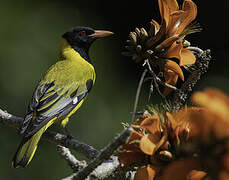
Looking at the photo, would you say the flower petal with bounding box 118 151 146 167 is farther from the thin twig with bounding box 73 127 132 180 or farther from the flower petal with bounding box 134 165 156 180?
the thin twig with bounding box 73 127 132 180

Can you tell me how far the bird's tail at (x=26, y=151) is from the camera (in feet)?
8.41

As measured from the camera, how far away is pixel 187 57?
1.47 m

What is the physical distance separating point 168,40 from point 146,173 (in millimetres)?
516

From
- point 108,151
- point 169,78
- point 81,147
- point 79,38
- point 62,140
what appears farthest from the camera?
point 79,38

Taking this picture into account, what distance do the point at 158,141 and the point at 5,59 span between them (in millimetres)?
3178

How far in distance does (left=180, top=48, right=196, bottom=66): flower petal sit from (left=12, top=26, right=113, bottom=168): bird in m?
1.32

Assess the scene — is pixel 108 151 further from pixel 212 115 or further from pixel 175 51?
pixel 175 51

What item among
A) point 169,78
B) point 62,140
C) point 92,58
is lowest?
point 92,58

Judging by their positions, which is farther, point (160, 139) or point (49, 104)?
point (49, 104)

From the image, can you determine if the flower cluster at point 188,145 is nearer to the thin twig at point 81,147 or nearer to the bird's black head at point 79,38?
the thin twig at point 81,147

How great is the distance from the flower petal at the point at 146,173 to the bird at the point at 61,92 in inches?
56.9

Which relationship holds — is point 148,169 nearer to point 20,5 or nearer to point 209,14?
point 20,5

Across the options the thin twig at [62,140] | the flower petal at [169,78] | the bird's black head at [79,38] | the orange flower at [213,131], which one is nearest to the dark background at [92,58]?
the bird's black head at [79,38]

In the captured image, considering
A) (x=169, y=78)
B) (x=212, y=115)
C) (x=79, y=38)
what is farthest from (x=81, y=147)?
(x=79, y=38)
